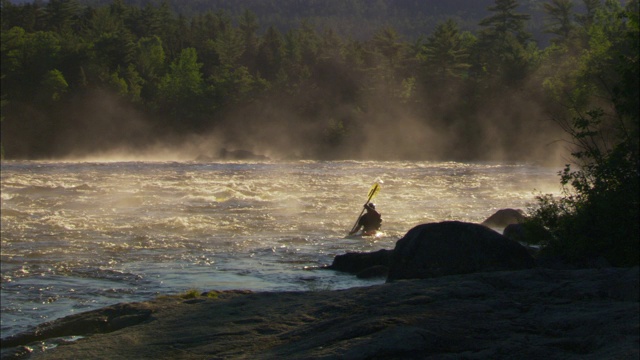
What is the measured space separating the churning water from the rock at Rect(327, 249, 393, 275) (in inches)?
15.2

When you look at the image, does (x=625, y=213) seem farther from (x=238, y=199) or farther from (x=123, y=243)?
(x=238, y=199)

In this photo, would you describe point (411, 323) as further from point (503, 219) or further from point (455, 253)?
point (503, 219)

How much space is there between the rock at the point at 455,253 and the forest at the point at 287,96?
182ft

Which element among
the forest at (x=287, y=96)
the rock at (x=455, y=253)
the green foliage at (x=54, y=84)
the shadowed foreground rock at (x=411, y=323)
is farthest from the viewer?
the green foliage at (x=54, y=84)

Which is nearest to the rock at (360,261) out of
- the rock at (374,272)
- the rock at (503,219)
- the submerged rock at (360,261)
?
the submerged rock at (360,261)

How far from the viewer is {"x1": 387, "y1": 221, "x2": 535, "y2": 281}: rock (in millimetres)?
11953

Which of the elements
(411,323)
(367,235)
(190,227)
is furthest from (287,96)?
(411,323)

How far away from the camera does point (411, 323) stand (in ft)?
24.5

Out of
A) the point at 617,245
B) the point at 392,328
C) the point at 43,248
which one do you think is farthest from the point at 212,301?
the point at 43,248

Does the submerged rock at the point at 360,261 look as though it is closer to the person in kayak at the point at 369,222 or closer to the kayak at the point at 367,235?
the kayak at the point at 367,235

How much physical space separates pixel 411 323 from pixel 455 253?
4.93 meters

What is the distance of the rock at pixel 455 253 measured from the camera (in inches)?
471

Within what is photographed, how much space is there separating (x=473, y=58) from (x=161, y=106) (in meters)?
33.6

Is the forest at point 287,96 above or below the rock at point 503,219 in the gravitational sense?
above
